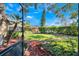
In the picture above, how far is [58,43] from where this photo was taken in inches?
96.3

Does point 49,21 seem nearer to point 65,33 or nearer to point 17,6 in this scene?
point 65,33

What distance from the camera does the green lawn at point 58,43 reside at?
8.00ft

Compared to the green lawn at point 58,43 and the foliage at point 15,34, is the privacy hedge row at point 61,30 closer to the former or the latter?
the green lawn at point 58,43

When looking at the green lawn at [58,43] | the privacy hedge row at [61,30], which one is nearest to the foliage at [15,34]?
the green lawn at [58,43]

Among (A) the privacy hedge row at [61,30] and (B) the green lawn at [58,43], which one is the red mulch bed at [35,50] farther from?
(A) the privacy hedge row at [61,30]

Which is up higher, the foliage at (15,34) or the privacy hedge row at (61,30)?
the privacy hedge row at (61,30)

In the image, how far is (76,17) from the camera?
2.44 meters

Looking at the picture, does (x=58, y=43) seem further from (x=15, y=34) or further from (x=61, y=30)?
(x=15, y=34)

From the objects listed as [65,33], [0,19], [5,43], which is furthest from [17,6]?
[65,33]

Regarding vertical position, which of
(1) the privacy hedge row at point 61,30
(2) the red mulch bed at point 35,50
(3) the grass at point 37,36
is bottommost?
(2) the red mulch bed at point 35,50

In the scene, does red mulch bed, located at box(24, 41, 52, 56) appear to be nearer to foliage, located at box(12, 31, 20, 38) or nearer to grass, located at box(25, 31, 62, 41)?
grass, located at box(25, 31, 62, 41)

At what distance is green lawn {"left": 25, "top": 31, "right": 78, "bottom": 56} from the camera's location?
2.44 meters

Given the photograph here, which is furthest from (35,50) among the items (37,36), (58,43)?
(58,43)

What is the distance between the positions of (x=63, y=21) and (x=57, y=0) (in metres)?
0.22
